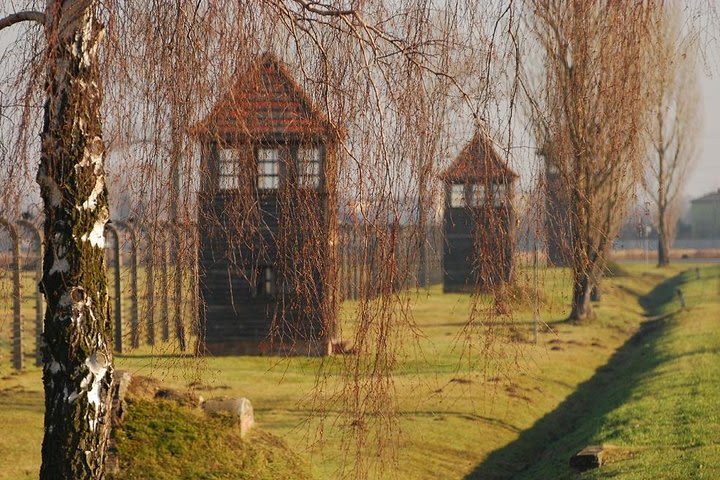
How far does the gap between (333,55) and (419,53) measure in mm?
514

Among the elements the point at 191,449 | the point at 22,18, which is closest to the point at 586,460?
the point at 191,449

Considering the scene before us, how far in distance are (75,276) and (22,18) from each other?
1.63m

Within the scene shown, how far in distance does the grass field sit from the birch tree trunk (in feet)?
1.91

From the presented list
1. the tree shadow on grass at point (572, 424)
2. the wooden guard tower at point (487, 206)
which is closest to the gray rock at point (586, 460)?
the tree shadow on grass at point (572, 424)

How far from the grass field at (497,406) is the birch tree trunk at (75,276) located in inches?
22.9

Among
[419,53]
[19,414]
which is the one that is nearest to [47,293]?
[419,53]

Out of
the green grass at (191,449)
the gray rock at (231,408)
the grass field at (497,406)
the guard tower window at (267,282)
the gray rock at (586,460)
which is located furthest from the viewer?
the guard tower window at (267,282)

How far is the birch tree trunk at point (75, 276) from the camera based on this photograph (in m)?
6.63

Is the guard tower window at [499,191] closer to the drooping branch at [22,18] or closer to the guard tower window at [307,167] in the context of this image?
the guard tower window at [307,167]

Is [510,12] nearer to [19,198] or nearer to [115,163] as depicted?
[115,163]

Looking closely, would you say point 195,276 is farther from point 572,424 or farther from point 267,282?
point 267,282

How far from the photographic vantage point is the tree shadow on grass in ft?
42.4

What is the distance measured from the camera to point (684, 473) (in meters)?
10.7

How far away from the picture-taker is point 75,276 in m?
6.73
